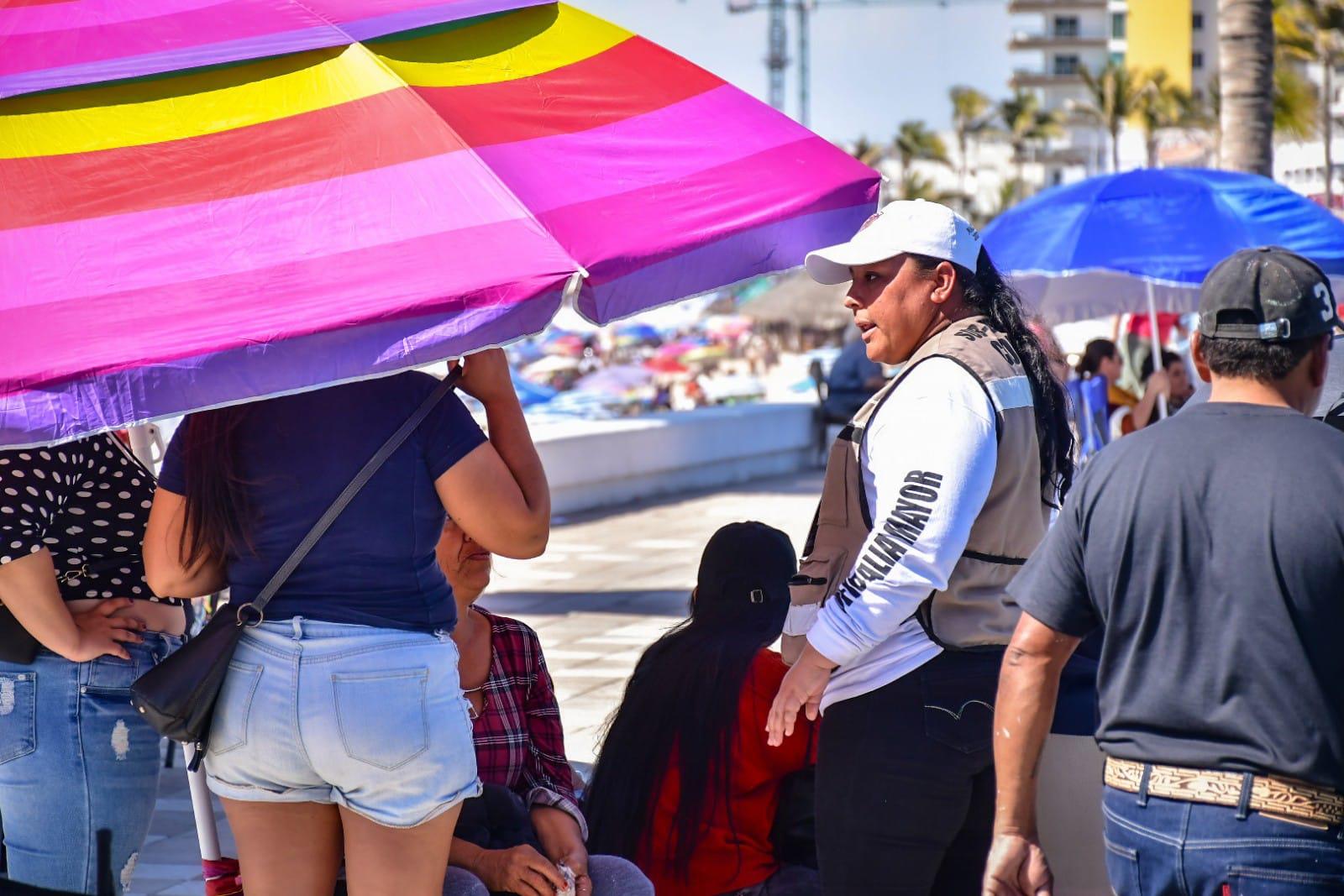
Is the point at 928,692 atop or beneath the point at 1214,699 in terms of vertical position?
beneath

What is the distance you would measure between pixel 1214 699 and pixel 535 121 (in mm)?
1604

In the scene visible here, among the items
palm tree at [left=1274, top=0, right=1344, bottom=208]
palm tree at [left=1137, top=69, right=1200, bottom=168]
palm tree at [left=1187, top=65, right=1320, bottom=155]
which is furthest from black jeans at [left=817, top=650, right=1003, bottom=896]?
palm tree at [left=1137, top=69, right=1200, bottom=168]

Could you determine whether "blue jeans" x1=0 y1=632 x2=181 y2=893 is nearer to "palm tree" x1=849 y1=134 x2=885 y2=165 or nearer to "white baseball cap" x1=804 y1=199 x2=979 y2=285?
"white baseball cap" x1=804 y1=199 x2=979 y2=285

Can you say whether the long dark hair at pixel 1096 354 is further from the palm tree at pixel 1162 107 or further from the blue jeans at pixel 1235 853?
the palm tree at pixel 1162 107

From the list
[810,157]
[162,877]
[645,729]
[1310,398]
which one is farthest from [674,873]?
[162,877]

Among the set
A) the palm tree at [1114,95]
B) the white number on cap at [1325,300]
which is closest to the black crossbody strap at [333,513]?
the white number on cap at [1325,300]

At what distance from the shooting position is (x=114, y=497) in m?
3.34

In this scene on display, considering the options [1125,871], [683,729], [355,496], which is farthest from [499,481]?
[1125,871]

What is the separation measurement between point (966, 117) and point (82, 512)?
107 meters

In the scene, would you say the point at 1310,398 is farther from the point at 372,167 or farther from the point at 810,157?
the point at 372,167

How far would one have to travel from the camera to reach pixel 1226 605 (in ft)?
7.93

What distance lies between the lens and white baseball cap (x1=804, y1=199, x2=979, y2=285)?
321cm

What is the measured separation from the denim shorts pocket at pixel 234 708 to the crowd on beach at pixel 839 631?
0.04ft

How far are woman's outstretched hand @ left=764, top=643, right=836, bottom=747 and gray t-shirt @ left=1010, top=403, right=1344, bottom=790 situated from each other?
0.67m
